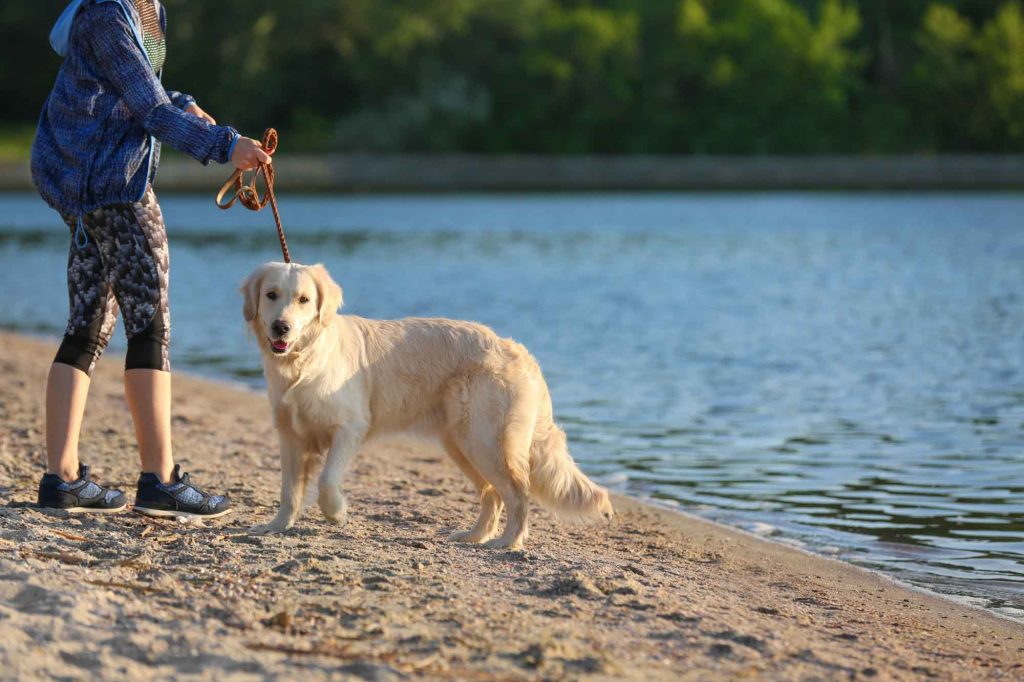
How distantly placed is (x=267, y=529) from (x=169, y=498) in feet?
1.36

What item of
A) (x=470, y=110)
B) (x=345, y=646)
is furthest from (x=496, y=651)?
(x=470, y=110)

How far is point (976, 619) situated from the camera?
Result: 5.41 metres

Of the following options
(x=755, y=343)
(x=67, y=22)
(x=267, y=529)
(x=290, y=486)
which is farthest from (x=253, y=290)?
(x=755, y=343)

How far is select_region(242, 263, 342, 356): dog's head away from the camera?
18.0 feet

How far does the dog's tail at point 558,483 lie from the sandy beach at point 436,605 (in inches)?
7.0

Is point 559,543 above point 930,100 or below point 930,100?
below

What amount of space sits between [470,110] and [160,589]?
2409 inches

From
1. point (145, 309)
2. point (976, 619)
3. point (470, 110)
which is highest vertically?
point (470, 110)

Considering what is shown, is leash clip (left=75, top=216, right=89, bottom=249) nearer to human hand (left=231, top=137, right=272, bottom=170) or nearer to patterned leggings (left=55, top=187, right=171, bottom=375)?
patterned leggings (left=55, top=187, right=171, bottom=375)

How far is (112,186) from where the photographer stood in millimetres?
5355

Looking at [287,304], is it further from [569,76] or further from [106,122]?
[569,76]

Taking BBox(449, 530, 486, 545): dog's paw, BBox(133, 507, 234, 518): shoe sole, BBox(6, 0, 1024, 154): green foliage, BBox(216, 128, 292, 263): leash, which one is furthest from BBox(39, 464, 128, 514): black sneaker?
BBox(6, 0, 1024, 154): green foliage

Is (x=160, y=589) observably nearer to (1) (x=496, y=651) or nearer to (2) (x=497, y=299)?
(1) (x=496, y=651)

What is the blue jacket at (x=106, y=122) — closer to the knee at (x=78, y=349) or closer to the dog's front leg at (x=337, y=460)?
the knee at (x=78, y=349)
